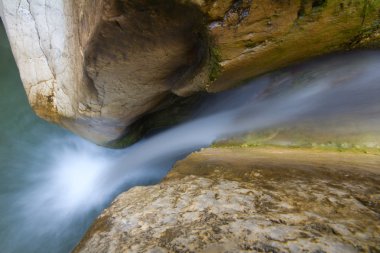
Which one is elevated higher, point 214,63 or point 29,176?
point 214,63

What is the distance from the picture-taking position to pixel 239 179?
197 cm

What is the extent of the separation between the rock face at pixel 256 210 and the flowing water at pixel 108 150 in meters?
0.75

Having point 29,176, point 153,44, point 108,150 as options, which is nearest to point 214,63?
point 153,44

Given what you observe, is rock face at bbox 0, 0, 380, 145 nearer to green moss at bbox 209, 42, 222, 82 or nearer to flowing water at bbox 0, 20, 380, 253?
green moss at bbox 209, 42, 222, 82

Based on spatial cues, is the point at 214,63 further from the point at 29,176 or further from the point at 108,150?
the point at 29,176

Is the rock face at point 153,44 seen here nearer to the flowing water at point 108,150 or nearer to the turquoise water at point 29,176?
the flowing water at point 108,150

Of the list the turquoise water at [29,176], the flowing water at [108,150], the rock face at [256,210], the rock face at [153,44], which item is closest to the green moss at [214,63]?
the rock face at [153,44]

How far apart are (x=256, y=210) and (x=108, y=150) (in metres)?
3.58

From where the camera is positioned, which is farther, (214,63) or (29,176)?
(29,176)

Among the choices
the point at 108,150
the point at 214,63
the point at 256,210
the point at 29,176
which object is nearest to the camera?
the point at 256,210

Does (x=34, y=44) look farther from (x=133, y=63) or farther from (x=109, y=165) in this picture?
(x=109, y=165)

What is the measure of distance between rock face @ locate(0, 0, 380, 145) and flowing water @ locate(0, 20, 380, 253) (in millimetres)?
366

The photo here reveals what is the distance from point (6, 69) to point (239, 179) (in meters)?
5.73

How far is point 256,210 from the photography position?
1606mm
